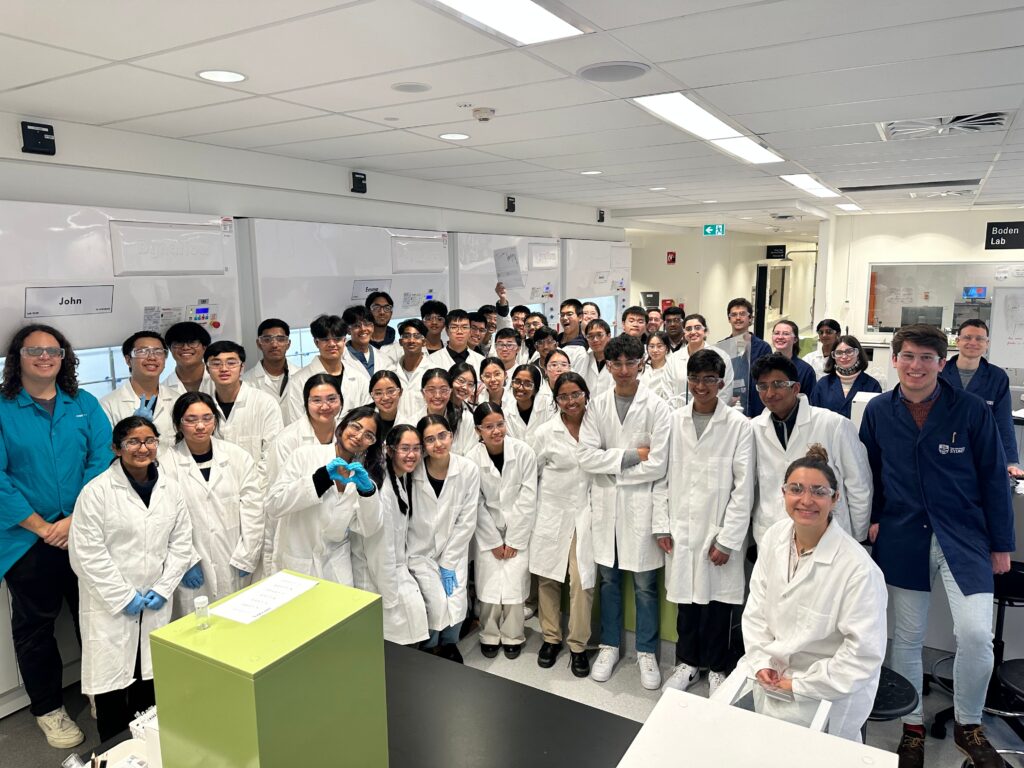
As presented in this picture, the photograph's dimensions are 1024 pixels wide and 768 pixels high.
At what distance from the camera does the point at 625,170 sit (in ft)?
17.3

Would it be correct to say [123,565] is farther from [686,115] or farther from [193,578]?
[686,115]

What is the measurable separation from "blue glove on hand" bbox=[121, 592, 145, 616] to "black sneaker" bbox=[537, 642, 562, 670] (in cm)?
197

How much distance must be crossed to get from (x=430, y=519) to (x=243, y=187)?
2.56 meters

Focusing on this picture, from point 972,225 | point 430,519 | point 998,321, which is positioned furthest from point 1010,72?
point 972,225

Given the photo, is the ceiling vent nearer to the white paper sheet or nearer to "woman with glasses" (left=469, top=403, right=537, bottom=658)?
"woman with glasses" (left=469, top=403, right=537, bottom=658)

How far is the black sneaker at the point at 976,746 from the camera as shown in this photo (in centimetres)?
259

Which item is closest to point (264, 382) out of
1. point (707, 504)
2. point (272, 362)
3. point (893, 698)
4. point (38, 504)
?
point (272, 362)

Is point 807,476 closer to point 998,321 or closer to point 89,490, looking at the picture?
point 89,490

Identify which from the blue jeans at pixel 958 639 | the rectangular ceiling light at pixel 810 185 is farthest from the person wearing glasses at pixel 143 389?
the rectangular ceiling light at pixel 810 185

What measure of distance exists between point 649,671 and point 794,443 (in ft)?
4.60

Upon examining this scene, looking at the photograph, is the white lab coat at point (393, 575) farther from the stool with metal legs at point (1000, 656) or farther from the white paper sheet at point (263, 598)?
the stool with metal legs at point (1000, 656)

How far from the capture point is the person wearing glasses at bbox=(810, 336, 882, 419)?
14.3 feet

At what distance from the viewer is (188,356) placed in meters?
3.83

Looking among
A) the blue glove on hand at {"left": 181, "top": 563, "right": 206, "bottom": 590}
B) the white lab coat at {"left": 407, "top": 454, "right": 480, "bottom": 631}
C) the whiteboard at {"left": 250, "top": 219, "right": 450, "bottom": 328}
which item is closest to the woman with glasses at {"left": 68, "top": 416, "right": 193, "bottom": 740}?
the blue glove on hand at {"left": 181, "top": 563, "right": 206, "bottom": 590}
